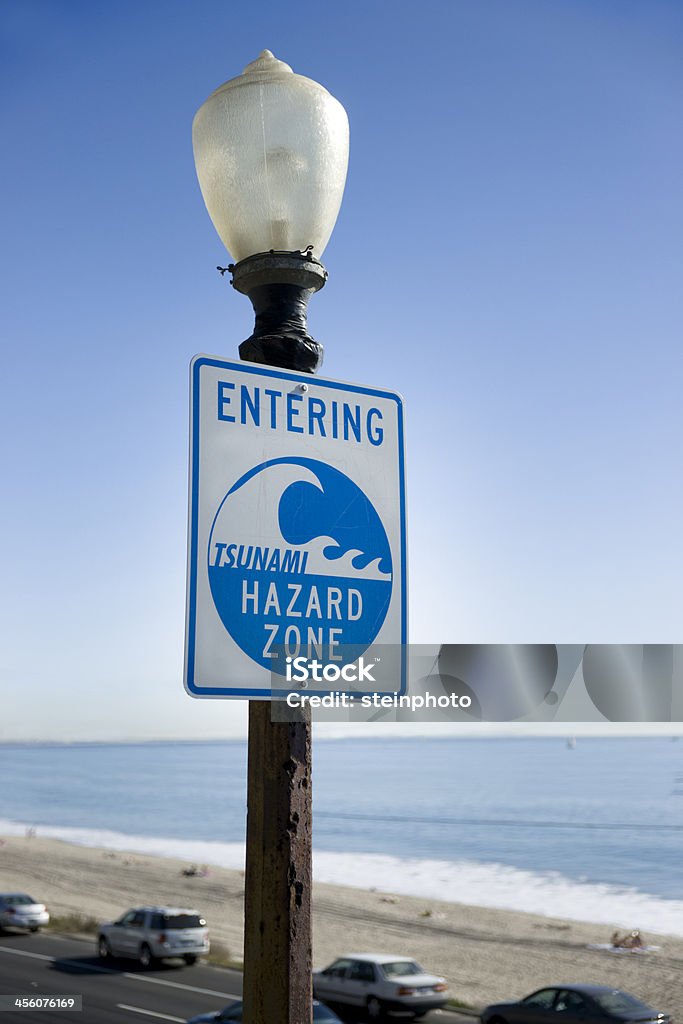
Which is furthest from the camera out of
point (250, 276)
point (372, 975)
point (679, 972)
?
point (679, 972)

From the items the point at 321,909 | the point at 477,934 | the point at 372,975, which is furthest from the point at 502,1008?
the point at 321,909

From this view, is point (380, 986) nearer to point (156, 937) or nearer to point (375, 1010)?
point (375, 1010)

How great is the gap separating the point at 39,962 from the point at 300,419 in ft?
84.5

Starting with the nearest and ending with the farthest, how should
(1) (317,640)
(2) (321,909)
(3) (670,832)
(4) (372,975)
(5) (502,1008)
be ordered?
1. (1) (317,640)
2. (5) (502,1008)
3. (4) (372,975)
4. (2) (321,909)
5. (3) (670,832)

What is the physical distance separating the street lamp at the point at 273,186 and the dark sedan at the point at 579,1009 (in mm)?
17335

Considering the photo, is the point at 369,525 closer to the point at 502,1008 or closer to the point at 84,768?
the point at 502,1008

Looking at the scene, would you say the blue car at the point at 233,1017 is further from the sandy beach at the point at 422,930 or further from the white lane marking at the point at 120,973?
the sandy beach at the point at 422,930

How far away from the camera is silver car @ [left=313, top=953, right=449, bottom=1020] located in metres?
20.2

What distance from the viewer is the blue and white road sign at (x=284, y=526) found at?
2.17m

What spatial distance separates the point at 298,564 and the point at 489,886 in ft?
184

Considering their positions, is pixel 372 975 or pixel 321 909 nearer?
pixel 372 975

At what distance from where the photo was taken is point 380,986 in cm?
2036

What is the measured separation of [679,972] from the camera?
1145 inches

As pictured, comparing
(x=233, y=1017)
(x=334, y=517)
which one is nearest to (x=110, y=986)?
(x=233, y=1017)
